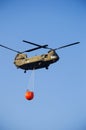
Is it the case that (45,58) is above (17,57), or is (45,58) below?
below

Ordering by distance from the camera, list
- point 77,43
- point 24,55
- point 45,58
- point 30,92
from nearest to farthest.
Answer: point 30,92 → point 77,43 → point 45,58 → point 24,55

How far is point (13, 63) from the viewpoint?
5278 cm

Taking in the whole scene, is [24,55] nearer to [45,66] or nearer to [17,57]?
[17,57]

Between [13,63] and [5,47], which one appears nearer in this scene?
[5,47]

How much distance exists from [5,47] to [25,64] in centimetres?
400

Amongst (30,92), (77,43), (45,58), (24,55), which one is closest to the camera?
(30,92)

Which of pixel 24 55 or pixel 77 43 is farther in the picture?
pixel 24 55

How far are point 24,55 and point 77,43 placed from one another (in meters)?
10.8

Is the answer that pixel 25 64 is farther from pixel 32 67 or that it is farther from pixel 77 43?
pixel 77 43

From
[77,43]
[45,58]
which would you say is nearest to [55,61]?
[45,58]

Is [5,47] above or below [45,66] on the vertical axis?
above

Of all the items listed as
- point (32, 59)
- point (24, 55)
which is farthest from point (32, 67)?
point (24, 55)

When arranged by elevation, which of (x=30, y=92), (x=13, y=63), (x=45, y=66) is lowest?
(x=30, y=92)

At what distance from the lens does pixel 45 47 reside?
47.7m
